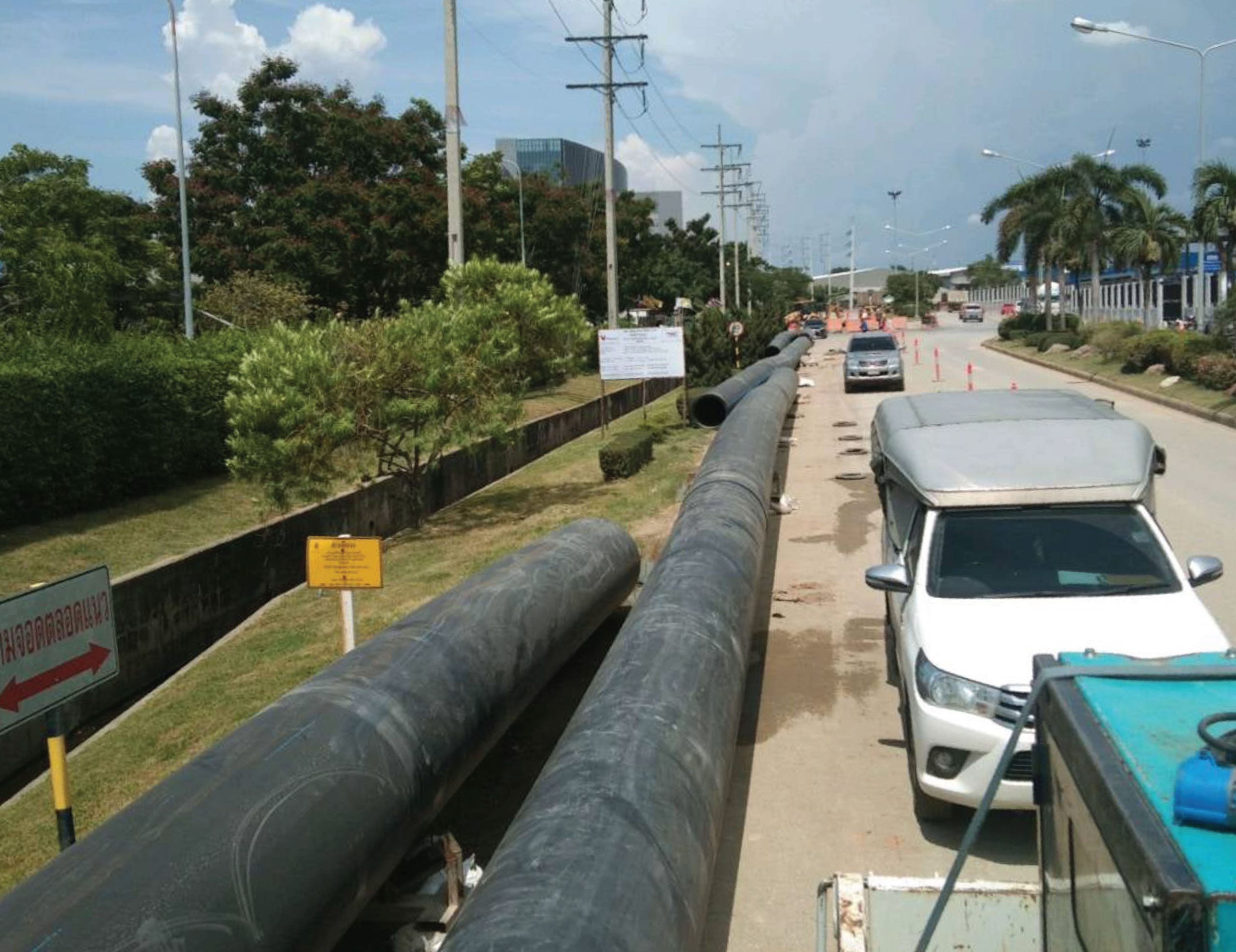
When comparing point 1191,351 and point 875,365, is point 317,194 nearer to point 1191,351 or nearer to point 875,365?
point 875,365

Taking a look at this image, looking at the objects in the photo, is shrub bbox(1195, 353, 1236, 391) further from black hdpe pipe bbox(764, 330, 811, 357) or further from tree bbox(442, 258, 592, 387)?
tree bbox(442, 258, 592, 387)

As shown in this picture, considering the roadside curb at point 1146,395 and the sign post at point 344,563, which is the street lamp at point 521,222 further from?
the sign post at point 344,563

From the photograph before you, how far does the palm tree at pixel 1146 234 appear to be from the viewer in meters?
49.1

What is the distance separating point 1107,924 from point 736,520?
298 inches

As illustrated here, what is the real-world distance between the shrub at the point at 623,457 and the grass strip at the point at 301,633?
174 millimetres

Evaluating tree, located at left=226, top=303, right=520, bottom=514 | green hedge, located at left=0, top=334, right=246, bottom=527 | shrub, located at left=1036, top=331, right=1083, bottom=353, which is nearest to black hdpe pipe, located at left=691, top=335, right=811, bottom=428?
tree, located at left=226, top=303, right=520, bottom=514

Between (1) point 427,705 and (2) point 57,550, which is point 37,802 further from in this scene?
(2) point 57,550

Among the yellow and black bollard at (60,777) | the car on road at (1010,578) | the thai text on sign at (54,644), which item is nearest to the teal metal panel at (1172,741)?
the car on road at (1010,578)

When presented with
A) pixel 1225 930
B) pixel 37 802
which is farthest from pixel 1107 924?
pixel 37 802

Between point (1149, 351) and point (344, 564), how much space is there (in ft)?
107

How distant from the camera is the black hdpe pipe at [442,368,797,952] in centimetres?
409

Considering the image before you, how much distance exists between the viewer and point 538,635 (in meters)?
8.66

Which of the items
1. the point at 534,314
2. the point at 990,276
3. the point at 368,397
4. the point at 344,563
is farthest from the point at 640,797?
the point at 990,276

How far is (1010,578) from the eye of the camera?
7.43m
